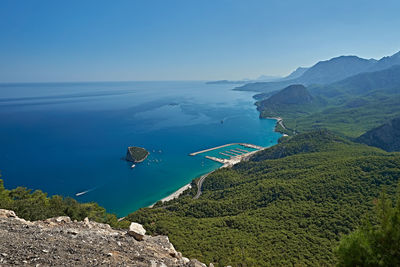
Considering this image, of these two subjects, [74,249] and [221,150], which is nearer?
[74,249]

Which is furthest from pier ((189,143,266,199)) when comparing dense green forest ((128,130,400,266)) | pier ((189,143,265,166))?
dense green forest ((128,130,400,266))

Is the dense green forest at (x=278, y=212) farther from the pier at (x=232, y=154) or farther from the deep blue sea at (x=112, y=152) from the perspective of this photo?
the deep blue sea at (x=112, y=152)

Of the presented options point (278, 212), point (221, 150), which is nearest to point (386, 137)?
point (221, 150)

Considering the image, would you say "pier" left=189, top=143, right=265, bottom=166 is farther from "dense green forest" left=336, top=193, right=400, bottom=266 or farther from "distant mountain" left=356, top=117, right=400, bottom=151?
"dense green forest" left=336, top=193, right=400, bottom=266

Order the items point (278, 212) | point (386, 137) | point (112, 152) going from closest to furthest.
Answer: point (278, 212), point (386, 137), point (112, 152)

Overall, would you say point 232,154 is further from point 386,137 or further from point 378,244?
point 378,244
